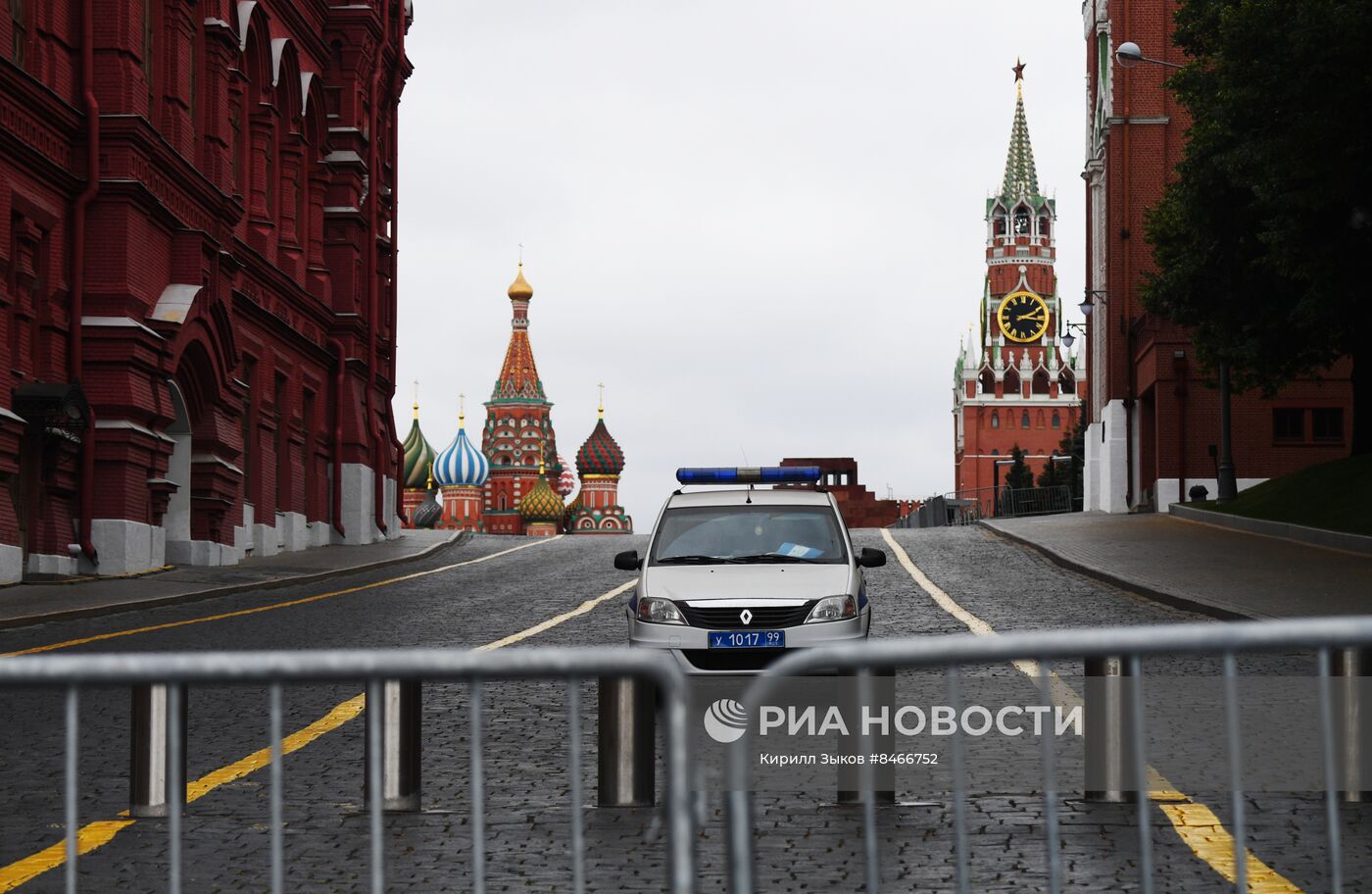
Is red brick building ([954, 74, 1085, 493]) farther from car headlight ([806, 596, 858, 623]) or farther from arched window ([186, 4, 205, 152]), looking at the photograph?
car headlight ([806, 596, 858, 623])

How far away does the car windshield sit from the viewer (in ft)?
41.0

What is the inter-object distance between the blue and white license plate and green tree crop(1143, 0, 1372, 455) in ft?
48.7

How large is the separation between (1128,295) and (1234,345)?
73.3 feet

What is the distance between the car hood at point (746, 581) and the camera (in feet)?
37.9

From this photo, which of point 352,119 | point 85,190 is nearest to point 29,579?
point 85,190

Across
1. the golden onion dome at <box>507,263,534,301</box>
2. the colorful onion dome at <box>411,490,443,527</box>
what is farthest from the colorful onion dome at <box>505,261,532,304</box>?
the colorful onion dome at <box>411,490,443,527</box>

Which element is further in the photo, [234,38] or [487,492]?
[487,492]

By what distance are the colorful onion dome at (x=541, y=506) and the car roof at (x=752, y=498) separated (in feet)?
473

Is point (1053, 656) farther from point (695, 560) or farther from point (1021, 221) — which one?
point (1021, 221)

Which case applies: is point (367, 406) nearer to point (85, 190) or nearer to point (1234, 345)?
point (85, 190)

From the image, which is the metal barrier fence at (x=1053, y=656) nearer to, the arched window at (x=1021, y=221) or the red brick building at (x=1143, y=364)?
the red brick building at (x=1143, y=364)

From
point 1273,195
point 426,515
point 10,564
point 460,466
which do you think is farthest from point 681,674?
point 460,466

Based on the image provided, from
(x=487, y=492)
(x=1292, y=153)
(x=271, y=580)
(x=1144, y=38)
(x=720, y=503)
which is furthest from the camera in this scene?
(x=487, y=492)

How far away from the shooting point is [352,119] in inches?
1741
